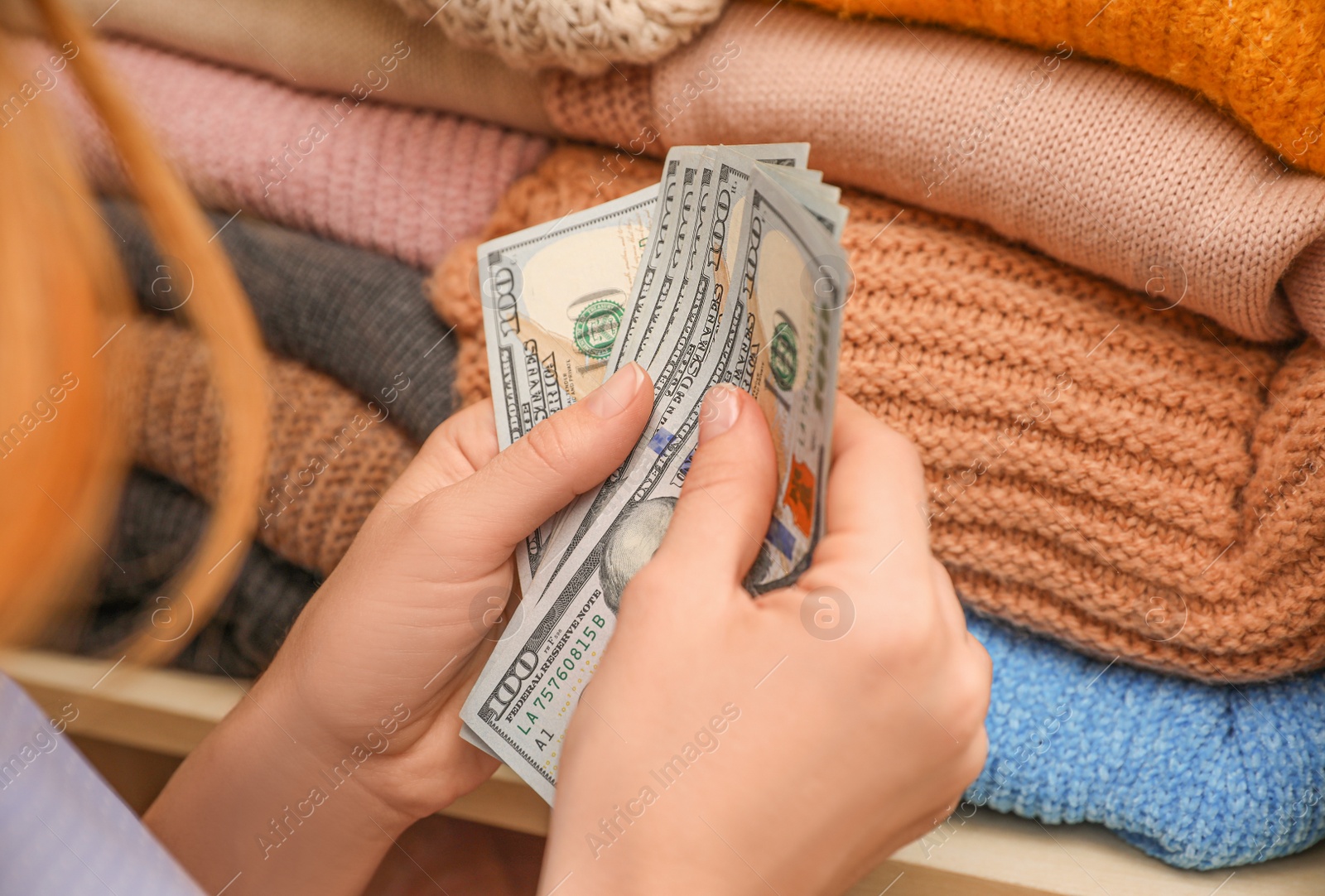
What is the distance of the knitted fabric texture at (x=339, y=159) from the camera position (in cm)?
63

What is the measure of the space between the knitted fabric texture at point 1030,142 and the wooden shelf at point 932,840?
282 mm

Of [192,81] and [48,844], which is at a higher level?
[192,81]

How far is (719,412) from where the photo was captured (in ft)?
1.29

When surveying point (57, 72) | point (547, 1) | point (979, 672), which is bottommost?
point (979, 672)

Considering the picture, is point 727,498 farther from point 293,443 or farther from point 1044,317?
point 293,443

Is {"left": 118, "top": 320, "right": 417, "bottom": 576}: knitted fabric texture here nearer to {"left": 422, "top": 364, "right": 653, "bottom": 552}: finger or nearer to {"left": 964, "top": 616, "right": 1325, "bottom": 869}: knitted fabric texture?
{"left": 422, "top": 364, "right": 653, "bottom": 552}: finger

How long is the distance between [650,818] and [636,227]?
314 millimetres

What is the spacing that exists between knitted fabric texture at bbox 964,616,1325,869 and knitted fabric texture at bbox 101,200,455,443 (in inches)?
15.8

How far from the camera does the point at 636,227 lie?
492 mm

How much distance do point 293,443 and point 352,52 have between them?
0.93 feet

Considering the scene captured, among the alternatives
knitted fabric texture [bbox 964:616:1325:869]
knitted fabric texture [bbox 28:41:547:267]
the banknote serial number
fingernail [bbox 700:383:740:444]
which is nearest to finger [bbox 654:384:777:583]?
fingernail [bbox 700:383:740:444]

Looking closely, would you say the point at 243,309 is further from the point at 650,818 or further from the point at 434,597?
the point at 650,818

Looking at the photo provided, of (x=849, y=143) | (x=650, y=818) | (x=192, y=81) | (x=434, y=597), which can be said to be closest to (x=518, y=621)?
(x=434, y=597)

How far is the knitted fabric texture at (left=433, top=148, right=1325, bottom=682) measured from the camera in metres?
0.42
